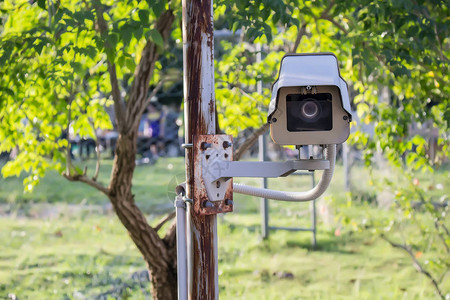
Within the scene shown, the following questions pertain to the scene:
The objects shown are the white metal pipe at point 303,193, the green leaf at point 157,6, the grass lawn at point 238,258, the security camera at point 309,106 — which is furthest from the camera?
the grass lawn at point 238,258

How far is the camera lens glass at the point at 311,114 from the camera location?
194cm

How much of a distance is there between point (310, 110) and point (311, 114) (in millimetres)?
12

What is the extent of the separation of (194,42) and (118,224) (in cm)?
608

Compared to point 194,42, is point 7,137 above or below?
below

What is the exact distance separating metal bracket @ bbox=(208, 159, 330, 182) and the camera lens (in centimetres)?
14

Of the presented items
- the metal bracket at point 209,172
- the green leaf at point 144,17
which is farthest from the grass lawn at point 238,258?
the metal bracket at point 209,172

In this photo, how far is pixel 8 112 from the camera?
380 centimetres

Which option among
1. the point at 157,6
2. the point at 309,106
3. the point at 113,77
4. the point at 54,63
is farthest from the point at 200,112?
the point at 113,77

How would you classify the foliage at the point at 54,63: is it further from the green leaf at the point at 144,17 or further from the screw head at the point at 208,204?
the screw head at the point at 208,204

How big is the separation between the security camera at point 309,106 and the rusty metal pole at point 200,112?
271 mm

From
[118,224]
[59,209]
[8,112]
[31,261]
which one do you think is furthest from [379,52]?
[59,209]

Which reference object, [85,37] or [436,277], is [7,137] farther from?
[436,277]

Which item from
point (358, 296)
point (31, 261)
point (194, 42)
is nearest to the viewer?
point (194, 42)

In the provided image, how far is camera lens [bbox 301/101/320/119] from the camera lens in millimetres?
1941
